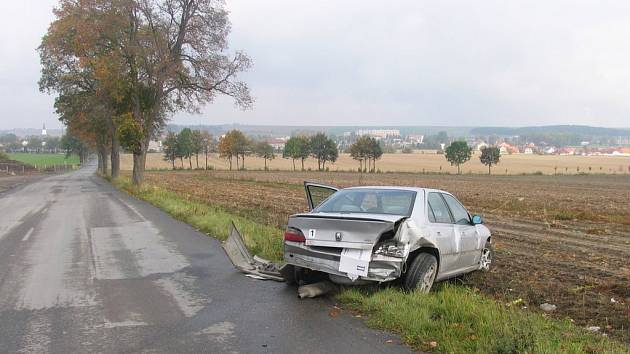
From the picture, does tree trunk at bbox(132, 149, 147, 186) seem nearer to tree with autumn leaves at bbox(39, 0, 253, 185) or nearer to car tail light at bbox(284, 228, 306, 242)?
tree with autumn leaves at bbox(39, 0, 253, 185)

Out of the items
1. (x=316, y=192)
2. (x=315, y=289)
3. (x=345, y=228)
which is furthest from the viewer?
(x=316, y=192)

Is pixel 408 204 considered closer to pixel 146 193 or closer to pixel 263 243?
pixel 263 243

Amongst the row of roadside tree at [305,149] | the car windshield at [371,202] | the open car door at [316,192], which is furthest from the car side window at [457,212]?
the row of roadside tree at [305,149]

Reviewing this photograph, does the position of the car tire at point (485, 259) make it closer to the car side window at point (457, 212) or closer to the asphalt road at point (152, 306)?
the car side window at point (457, 212)

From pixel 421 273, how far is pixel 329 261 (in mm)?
1125

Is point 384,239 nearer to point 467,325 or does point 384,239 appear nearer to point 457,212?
point 467,325

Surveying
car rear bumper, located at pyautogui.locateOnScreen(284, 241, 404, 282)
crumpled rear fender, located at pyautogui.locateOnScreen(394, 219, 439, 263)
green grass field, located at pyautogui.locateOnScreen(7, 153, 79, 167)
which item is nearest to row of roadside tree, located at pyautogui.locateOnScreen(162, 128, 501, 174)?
green grass field, located at pyautogui.locateOnScreen(7, 153, 79, 167)

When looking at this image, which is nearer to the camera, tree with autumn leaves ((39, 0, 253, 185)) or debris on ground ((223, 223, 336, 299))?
debris on ground ((223, 223, 336, 299))

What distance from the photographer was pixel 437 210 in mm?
7668

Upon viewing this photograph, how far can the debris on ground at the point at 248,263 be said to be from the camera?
333 inches

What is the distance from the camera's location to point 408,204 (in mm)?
7281

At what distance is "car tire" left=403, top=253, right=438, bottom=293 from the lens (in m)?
6.71

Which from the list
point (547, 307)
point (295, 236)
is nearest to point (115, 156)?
point (295, 236)

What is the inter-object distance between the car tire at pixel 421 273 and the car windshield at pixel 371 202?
0.61 meters
